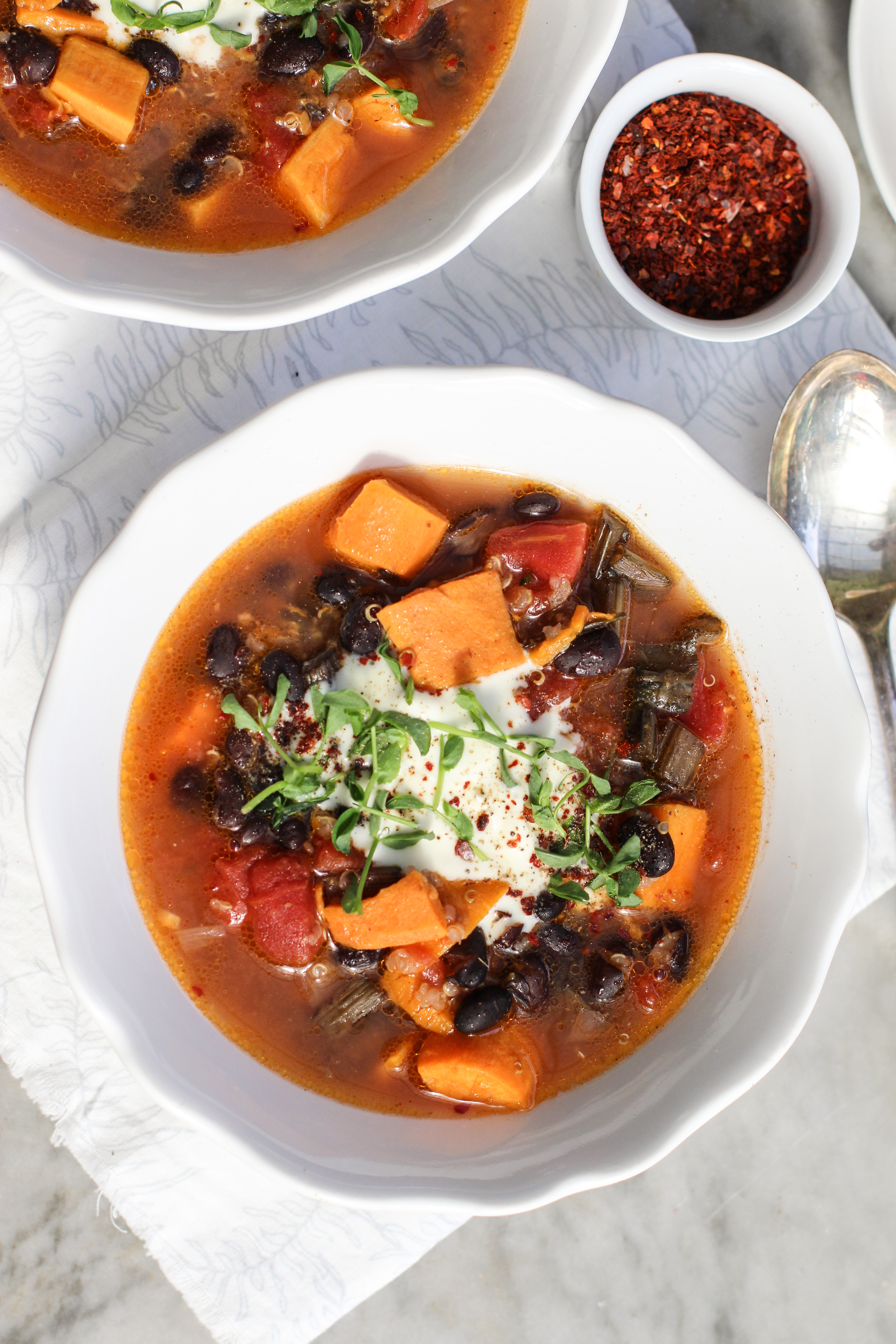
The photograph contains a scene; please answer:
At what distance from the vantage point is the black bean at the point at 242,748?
2281mm

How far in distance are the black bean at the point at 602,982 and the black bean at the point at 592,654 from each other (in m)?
0.77

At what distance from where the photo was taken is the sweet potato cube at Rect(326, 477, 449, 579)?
230 centimetres

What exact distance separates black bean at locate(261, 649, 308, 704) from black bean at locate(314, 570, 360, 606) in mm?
172

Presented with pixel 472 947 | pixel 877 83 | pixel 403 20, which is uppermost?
pixel 403 20

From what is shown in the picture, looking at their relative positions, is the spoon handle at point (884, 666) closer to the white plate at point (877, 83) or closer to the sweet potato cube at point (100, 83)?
the white plate at point (877, 83)

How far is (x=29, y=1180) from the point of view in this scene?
109 inches

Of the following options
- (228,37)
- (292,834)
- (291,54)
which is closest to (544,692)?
(292,834)

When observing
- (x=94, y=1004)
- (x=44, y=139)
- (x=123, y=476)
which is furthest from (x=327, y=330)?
(x=94, y=1004)

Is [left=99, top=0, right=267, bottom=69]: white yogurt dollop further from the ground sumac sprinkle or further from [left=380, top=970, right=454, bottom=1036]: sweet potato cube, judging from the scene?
[left=380, top=970, right=454, bottom=1036]: sweet potato cube

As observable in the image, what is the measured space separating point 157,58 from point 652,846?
2309mm

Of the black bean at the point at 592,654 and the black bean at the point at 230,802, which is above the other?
the black bean at the point at 592,654

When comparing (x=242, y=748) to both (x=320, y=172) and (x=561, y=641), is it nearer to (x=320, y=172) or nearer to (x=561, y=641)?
(x=561, y=641)

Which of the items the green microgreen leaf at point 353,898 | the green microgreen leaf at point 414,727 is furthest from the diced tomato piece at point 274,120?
the green microgreen leaf at point 353,898

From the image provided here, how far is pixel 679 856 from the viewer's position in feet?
8.20
